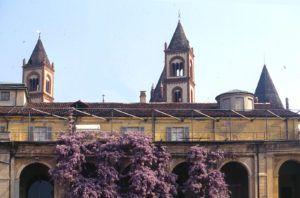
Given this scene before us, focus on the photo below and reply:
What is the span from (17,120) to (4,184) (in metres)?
9.27

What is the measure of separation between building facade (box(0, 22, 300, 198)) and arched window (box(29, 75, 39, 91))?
37.8 metres

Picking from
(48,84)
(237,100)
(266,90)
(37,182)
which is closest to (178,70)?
(266,90)

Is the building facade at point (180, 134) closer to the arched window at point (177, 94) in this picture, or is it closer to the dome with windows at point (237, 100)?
the dome with windows at point (237, 100)

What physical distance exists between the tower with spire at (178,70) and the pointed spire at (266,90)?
12.9 metres

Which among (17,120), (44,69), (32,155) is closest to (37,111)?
(17,120)

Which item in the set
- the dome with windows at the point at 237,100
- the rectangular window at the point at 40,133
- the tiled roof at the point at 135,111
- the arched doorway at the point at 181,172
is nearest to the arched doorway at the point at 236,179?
the arched doorway at the point at 181,172

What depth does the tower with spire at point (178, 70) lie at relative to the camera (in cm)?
8581

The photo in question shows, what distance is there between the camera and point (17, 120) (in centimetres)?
5022

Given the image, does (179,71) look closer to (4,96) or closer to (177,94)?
(177,94)

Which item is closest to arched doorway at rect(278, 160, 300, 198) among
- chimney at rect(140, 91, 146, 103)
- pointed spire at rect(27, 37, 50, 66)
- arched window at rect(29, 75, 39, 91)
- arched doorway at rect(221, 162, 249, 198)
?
arched doorway at rect(221, 162, 249, 198)

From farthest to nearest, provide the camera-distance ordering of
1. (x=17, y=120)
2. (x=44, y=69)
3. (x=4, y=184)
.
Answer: (x=44, y=69), (x=17, y=120), (x=4, y=184)

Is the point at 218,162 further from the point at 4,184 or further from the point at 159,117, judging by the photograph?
the point at 4,184

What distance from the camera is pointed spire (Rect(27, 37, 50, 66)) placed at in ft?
304

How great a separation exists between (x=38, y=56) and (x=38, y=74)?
3292mm
